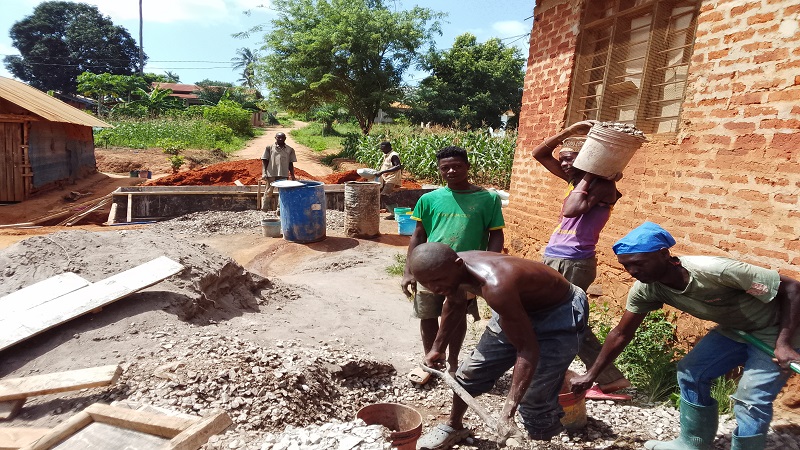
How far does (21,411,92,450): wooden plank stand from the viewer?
83.7 inches

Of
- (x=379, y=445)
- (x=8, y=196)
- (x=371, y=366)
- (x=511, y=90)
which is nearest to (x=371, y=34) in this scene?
(x=511, y=90)

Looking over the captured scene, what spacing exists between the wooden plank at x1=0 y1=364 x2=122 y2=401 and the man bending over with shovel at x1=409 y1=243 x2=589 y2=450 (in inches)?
74.3

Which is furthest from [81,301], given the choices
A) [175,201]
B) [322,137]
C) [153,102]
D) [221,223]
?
[153,102]

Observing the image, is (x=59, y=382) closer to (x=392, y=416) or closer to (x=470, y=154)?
(x=392, y=416)

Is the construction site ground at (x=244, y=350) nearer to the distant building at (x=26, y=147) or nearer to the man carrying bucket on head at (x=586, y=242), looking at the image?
the man carrying bucket on head at (x=586, y=242)

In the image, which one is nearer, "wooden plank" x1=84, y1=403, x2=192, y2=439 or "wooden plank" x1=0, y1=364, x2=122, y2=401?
"wooden plank" x1=84, y1=403, x2=192, y2=439

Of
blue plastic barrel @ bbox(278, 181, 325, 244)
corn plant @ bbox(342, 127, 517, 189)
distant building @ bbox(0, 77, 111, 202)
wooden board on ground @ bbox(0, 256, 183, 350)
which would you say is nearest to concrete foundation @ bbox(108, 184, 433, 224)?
blue plastic barrel @ bbox(278, 181, 325, 244)

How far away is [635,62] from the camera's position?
455 centimetres

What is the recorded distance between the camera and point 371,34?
2141 centimetres

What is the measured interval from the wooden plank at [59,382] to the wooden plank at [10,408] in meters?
0.03

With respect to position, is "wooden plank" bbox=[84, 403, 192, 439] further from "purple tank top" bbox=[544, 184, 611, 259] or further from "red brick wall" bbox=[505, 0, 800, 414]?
"red brick wall" bbox=[505, 0, 800, 414]

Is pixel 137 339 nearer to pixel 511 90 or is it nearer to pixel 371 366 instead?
pixel 371 366

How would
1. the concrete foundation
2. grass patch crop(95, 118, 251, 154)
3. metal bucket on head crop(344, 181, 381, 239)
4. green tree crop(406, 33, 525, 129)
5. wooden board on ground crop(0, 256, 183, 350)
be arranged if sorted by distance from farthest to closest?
green tree crop(406, 33, 525, 129) < grass patch crop(95, 118, 251, 154) < the concrete foundation < metal bucket on head crop(344, 181, 381, 239) < wooden board on ground crop(0, 256, 183, 350)

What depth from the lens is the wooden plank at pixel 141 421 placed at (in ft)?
7.24
